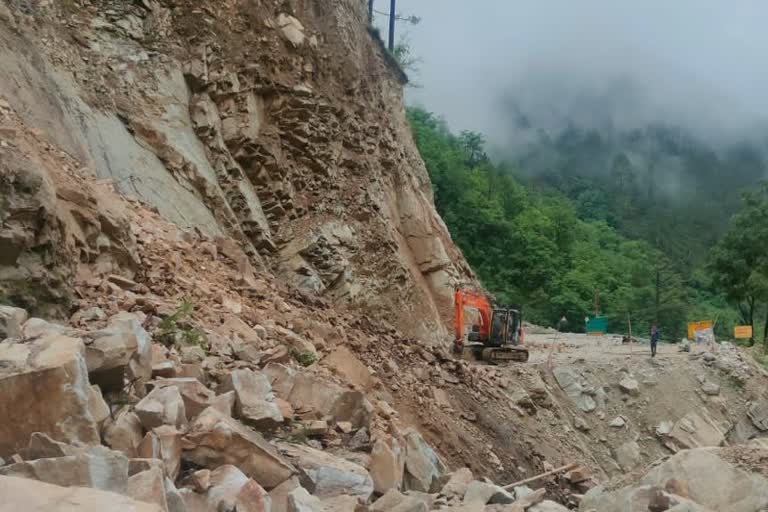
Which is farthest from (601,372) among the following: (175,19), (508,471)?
(175,19)

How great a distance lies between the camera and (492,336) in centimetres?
1689

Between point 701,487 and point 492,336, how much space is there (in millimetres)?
10806

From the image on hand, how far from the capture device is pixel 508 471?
9.38 m

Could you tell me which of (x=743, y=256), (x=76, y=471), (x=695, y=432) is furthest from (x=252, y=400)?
(x=743, y=256)

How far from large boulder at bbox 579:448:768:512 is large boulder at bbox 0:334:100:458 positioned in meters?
4.40

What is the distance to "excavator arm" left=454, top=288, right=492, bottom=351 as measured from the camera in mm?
15844

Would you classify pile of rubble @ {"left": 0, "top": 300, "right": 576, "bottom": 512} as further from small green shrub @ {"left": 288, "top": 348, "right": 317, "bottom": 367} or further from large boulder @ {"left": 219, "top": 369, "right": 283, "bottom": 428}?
small green shrub @ {"left": 288, "top": 348, "right": 317, "bottom": 367}

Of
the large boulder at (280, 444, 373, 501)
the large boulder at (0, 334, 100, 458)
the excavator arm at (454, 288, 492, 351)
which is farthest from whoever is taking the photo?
the excavator arm at (454, 288, 492, 351)

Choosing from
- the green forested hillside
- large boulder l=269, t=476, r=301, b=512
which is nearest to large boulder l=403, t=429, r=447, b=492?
Answer: large boulder l=269, t=476, r=301, b=512

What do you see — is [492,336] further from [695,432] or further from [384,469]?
[384,469]

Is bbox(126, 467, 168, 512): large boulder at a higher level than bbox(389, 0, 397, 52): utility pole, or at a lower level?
lower

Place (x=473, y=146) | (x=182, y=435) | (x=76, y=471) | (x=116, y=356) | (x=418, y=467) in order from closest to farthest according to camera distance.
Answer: (x=76, y=471) → (x=182, y=435) → (x=116, y=356) → (x=418, y=467) → (x=473, y=146)

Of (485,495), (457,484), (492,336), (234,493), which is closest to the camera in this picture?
(234,493)

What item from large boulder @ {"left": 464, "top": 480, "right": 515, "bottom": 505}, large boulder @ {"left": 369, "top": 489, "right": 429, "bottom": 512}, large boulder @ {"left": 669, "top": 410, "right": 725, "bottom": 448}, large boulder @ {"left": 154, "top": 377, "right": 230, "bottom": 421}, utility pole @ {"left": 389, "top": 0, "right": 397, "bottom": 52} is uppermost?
utility pole @ {"left": 389, "top": 0, "right": 397, "bottom": 52}
